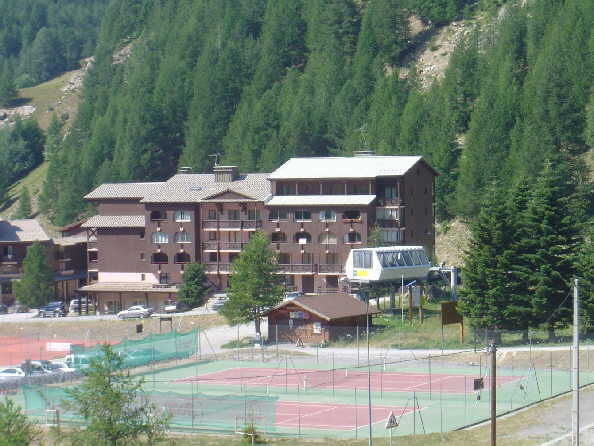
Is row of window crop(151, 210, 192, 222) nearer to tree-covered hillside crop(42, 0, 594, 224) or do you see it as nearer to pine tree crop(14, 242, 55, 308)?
pine tree crop(14, 242, 55, 308)

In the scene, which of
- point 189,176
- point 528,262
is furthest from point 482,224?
point 189,176

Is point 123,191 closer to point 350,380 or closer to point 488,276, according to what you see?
point 488,276

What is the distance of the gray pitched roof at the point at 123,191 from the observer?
105625mm

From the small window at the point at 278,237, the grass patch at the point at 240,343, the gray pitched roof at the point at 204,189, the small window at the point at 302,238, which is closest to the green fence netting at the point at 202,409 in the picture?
the grass patch at the point at 240,343

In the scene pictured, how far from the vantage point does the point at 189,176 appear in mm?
106625

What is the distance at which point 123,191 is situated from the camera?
107 metres

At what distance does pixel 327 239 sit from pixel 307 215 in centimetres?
256

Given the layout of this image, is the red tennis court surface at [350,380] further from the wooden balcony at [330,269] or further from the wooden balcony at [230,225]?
the wooden balcony at [230,225]

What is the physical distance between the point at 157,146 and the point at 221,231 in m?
52.4

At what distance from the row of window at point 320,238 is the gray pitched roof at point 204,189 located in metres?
3.55

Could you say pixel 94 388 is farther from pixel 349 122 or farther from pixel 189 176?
pixel 349 122

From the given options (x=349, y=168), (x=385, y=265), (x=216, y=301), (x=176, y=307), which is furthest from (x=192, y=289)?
(x=385, y=265)

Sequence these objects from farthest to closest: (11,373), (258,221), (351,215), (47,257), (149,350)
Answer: (47,257) → (258,221) → (351,215) → (149,350) → (11,373)

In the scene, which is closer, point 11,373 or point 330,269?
point 11,373
